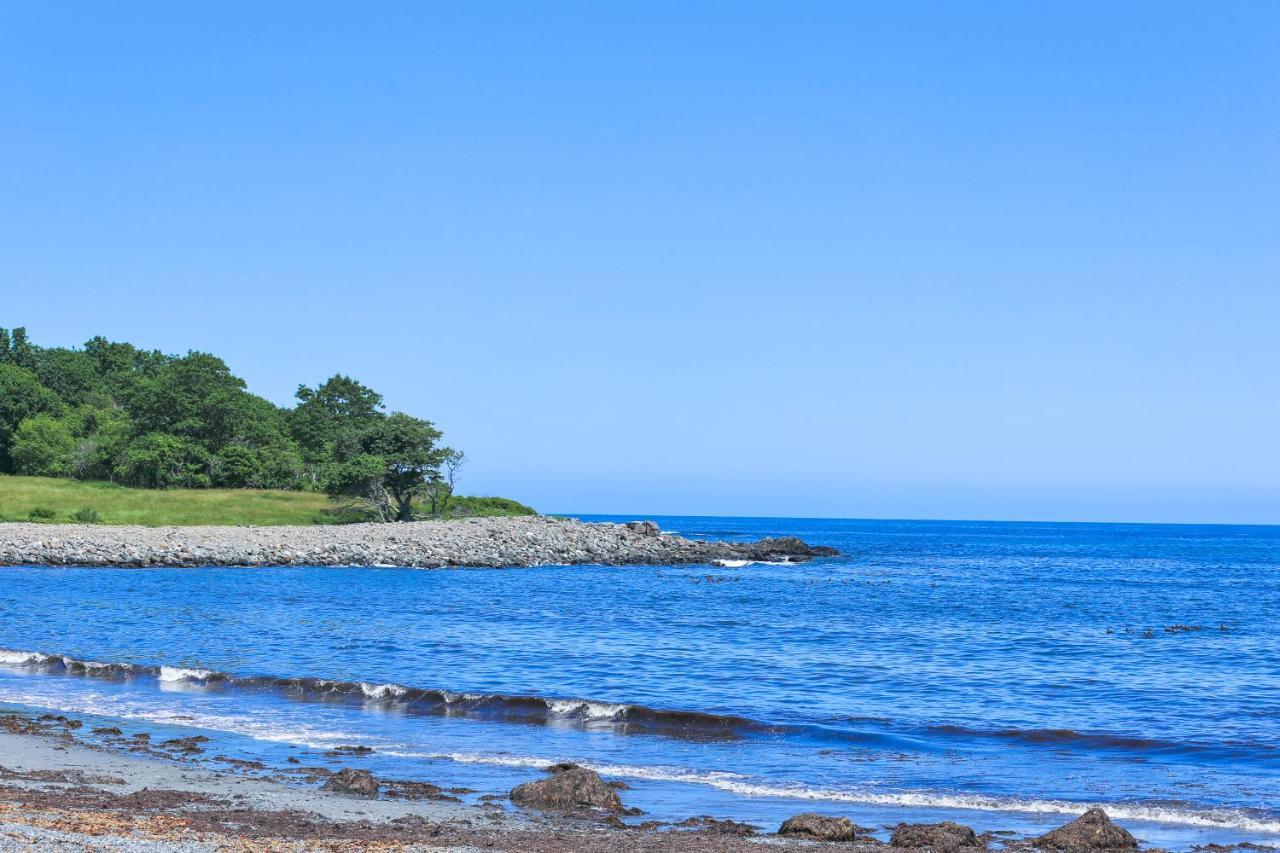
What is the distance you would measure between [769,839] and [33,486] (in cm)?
8115

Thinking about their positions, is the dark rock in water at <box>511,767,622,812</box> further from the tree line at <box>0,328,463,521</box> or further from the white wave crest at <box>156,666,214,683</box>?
the tree line at <box>0,328,463,521</box>

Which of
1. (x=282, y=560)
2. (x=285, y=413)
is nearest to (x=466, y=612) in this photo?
(x=282, y=560)

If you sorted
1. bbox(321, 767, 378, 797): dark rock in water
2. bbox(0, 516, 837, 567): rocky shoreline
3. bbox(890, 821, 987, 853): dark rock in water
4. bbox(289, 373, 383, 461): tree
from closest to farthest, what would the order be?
bbox(890, 821, 987, 853): dark rock in water → bbox(321, 767, 378, 797): dark rock in water → bbox(0, 516, 837, 567): rocky shoreline → bbox(289, 373, 383, 461): tree

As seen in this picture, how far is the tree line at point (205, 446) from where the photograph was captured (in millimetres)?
78375

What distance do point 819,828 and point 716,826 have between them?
118 cm

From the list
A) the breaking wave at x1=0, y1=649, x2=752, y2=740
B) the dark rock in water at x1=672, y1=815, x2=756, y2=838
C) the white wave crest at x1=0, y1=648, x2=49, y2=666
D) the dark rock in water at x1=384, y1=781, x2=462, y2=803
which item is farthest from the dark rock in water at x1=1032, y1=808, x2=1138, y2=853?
the white wave crest at x1=0, y1=648, x2=49, y2=666

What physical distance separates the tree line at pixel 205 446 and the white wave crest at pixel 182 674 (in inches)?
2081

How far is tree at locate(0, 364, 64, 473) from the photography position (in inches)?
4023

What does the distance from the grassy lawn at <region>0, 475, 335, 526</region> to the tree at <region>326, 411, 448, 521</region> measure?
10.5ft

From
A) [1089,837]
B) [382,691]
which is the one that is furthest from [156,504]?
[1089,837]

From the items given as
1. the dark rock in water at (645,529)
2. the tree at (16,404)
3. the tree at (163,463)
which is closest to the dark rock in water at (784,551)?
the dark rock in water at (645,529)

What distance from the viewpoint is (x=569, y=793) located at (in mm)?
13617

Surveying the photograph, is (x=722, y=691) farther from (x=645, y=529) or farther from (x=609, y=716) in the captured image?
(x=645, y=529)

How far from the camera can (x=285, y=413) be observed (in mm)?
132875
